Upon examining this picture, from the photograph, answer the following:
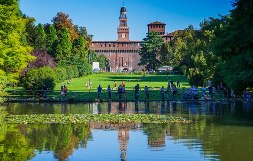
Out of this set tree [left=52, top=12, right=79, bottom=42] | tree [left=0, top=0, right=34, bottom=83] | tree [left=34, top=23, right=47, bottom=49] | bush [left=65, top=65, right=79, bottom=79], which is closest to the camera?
tree [left=0, top=0, right=34, bottom=83]

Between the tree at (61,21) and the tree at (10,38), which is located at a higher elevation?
the tree at (61,21)

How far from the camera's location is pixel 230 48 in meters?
25.5

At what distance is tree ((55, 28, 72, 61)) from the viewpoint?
84.9 m

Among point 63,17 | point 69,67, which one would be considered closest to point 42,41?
point 69,67

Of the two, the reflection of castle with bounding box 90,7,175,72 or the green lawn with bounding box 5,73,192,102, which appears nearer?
the green lawn with bounding box 5,73,192,102

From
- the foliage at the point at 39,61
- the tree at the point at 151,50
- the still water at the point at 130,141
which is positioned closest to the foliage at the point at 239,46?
the still water at the point at 130,141

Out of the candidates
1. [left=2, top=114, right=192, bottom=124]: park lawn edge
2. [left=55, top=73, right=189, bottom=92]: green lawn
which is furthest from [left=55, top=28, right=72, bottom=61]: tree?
[left=2, top=114, right=192, bottom=124]: park lawn edge

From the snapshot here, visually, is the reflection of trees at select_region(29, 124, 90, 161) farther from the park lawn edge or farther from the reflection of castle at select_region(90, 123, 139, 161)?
the park lawn edge

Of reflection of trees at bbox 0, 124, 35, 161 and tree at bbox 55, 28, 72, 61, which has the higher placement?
tree at bbox 55, 28, 72, 61

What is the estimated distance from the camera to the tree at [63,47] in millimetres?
84875

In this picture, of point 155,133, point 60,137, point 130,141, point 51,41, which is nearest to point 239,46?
point 155,133

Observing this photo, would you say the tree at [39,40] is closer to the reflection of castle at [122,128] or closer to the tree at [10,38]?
the tree at [10,38]

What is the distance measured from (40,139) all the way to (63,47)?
2771 inches

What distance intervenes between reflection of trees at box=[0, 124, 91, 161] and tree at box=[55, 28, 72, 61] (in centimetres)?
→ 6546
